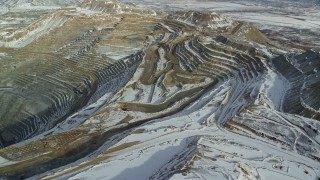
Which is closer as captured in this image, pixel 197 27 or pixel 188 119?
pixel 188 119

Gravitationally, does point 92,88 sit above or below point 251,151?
below

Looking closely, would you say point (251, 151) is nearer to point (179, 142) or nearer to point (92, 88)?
point (179, 142)

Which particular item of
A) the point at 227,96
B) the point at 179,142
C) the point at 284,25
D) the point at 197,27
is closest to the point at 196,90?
the point at 227,96

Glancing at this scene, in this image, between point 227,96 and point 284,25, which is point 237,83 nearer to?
point 227,96

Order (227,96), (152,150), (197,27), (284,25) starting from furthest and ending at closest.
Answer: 1. (284,25)
2. (197,27)
3. (227,96)
4. (152,150)

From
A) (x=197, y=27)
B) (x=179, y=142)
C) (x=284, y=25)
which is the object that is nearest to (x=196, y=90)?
(x=179, y=142)

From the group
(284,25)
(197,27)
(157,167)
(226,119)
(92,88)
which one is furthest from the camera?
(284,25)
